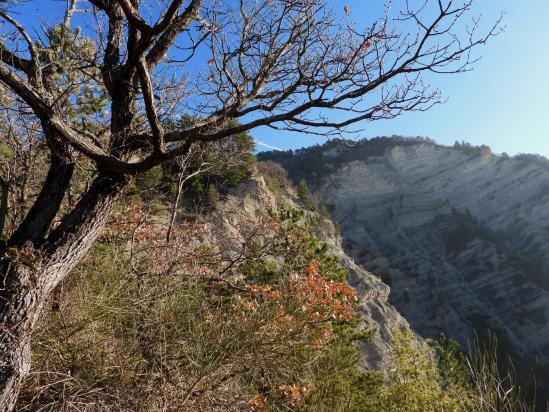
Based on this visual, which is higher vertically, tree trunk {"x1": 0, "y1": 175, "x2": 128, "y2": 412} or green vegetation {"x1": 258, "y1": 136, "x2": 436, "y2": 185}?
green vegetation {"x1": 258, "y1": 136, "x2": 436, "y2": 185}

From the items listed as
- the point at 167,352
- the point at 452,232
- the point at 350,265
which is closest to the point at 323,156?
the point at 452,232

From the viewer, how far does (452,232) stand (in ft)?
196

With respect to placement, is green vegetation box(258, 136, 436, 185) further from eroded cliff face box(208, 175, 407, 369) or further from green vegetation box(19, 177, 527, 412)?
green vegetation box(19, 177, 527, 412)

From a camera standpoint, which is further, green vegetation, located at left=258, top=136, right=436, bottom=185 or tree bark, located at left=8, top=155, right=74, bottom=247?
green vegetation, located at left=258, top=136, right=436, bottom=185

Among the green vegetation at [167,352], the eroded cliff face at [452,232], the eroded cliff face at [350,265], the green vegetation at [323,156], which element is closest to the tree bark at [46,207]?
the green vegetation at [167,352]

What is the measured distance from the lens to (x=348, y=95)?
4.13m

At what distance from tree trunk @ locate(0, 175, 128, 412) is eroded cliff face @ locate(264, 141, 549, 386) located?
42025 millimetres

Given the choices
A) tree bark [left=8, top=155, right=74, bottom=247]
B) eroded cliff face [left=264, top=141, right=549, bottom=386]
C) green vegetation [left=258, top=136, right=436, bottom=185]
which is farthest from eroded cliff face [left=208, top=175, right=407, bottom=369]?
green vegetation [left=258, top=136, right=436, bottom=185]

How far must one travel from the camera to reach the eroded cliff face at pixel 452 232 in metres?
47.8

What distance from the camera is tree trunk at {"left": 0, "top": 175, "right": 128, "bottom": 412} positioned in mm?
2945

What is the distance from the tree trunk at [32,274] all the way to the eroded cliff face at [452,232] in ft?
138

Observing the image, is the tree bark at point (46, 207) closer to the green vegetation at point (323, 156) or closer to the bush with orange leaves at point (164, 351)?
the bush with orange leaves at point (164, 351)

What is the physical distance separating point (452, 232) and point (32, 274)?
6268 cm

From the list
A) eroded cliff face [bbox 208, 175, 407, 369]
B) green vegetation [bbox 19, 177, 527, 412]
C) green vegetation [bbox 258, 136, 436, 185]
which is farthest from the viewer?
green vegetation [bbox 258, 136, 436, 185]
